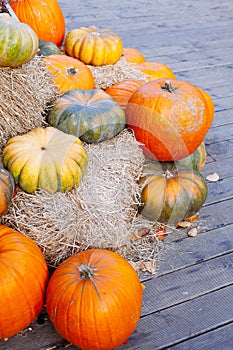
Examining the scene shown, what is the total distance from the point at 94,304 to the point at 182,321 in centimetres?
52

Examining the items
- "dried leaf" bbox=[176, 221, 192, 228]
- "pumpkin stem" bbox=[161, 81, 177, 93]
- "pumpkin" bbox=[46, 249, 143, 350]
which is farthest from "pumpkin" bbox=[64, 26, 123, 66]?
"pumpkin" bbox=[46, 249, 143, 350]

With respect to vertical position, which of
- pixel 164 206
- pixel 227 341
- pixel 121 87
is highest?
pixel 121 87

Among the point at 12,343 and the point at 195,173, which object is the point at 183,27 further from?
the point at 12,343

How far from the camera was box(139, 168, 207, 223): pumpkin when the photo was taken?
9.16ft

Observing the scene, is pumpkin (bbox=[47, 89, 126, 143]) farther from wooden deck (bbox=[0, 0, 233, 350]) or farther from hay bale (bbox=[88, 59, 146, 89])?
wooden deck (bbox=[0, 0, 233, 350])

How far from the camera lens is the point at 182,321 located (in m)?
2.32

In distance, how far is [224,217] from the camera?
3.01 metres

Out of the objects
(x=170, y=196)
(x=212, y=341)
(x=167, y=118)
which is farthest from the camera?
(x=167, y=118)

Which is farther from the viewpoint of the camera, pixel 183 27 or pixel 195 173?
pixel 183 27

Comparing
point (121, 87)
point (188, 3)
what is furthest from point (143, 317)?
point (188, 3)

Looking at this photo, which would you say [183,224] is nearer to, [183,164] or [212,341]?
[183,164]

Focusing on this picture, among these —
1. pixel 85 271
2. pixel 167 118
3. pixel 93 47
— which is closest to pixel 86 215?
pixel 85 271

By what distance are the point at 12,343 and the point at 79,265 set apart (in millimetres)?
465

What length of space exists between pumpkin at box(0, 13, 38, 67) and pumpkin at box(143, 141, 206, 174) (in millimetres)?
956
